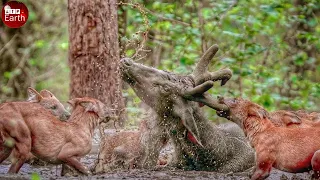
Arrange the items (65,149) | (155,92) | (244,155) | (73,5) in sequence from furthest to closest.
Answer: (73,5) < (244,155) < (155,92) < (65,149)

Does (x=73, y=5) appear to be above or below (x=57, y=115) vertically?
above

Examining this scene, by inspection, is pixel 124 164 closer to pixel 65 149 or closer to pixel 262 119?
pixel 65 149

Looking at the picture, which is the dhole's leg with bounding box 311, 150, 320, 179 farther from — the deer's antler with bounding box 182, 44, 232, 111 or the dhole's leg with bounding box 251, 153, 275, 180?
the deer's antler with bounding box 182, 44, 232, 111

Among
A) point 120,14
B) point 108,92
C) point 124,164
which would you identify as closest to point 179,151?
point 124,164

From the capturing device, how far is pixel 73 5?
12.5m

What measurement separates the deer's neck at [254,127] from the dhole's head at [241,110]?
57 millimetres

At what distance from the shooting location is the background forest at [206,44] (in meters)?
17.1

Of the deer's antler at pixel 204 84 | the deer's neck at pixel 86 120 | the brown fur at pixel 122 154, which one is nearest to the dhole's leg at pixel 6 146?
the deer's neck at pixel 86 120

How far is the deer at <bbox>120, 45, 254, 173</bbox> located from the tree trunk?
287cm

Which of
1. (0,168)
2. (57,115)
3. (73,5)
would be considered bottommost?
(0,168)

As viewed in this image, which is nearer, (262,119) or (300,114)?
(262,119)

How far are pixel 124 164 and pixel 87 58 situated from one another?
3499 mm

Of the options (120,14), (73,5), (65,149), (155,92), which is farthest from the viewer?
(120,14)

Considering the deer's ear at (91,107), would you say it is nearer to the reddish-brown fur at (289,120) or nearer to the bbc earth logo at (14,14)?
the reddish-brown fur at (289,120)
